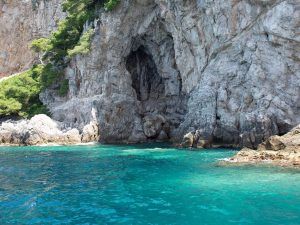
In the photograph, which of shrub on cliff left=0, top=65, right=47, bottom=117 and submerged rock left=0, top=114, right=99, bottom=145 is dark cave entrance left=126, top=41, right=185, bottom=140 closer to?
submerged rock left=0, top=114, right=99, bottom=145

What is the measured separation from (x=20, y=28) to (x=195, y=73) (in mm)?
35595

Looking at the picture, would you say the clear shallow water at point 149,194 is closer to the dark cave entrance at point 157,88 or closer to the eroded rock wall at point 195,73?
the eroded rock wall at point 195,73

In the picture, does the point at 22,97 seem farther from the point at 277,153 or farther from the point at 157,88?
the point at 277,153

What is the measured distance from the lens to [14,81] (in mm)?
49062

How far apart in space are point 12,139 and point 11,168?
19360mm

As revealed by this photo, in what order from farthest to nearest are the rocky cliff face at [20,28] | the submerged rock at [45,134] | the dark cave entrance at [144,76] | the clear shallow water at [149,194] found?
the rocky cliff face at [20,28] < the dark cave entrance at [144,76] < the submerged rock at [45,134] < the clear shallow water at [149,194]

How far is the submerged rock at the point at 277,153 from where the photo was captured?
799 inches

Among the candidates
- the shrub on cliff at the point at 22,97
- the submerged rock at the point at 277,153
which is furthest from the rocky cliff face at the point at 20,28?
the submerged rock at the point at 277,153

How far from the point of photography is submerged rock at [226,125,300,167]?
2030 cm

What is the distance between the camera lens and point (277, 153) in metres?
21.3

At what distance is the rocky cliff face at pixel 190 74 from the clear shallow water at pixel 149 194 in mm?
7850

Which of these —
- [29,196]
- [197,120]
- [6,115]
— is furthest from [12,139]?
[29,196]

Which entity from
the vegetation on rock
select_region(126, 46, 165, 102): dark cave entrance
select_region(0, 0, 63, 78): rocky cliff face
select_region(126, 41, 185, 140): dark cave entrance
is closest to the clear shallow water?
select_region(126, 41, 185, 140): dark cave entrance

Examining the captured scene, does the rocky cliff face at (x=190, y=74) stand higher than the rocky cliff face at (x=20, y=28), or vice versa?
the rocky cliff face at (x=20, y=28)
